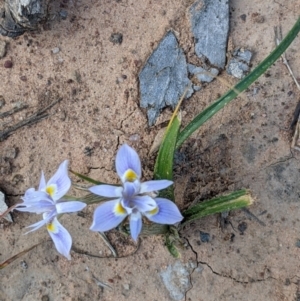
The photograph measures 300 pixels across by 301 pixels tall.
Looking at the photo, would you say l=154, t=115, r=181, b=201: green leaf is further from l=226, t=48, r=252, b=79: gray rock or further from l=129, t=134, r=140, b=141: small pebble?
l=226, t=48, r=252, b=79: gray rock

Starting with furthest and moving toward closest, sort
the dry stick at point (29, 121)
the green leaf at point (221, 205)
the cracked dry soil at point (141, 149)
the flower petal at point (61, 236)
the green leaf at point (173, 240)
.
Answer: the dry stick at point (29, 121) < the cracked dry soil at point (141, 149) < the green leaf at point (173, 240) < the green leaf at point (221, 205) < the flower petal at point (61, 236)

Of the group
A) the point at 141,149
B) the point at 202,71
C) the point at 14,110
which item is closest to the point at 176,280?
the point at 141,149

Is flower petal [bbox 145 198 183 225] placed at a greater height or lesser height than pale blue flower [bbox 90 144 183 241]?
lesser

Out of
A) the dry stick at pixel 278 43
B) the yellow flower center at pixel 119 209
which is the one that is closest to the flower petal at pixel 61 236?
the yellow flower center at pixel 119 209

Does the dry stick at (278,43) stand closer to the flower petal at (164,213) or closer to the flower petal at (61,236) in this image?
the flower petal at (164,213)

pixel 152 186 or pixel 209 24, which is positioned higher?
pixel 209 24

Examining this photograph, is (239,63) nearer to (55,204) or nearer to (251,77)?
(251,77)

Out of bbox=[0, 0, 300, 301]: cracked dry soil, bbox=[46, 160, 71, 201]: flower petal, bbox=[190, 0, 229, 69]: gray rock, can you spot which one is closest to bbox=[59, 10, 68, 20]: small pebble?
bbox=[0, 0, 300, 301]: cracked dry soil
